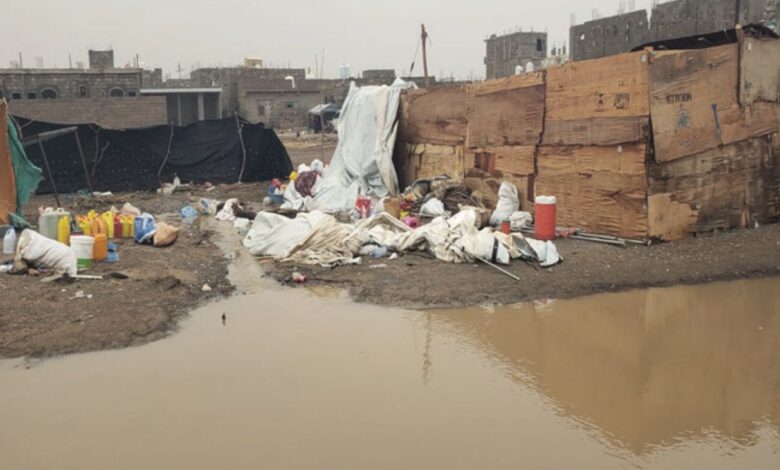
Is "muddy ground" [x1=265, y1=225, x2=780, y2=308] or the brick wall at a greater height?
the brick wall

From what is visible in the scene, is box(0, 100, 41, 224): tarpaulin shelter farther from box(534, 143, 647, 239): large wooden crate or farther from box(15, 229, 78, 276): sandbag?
box(534, 143, 647, 239): large wooden crate

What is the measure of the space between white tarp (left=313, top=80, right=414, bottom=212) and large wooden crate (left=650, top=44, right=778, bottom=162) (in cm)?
631

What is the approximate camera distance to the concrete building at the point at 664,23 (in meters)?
16.1

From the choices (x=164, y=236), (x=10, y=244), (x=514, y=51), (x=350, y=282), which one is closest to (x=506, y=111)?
(x=350, y=282)

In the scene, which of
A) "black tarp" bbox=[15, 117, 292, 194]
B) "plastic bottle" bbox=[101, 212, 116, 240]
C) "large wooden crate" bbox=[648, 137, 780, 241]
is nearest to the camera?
"large wooden crate" bbox=[648, 137, 780, 241]

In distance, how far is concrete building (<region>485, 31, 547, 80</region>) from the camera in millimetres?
35781

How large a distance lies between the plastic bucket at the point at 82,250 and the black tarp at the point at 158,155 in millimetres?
8622

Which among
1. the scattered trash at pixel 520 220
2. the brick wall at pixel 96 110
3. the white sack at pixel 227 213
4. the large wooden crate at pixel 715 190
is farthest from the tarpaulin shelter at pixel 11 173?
the brick wall at pixel 96 110

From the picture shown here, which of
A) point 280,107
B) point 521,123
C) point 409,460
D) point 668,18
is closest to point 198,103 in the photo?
point 280,107

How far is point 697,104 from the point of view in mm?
9117

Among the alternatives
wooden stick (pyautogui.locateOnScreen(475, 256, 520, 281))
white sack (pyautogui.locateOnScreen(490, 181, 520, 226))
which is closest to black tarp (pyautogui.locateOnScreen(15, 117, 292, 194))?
white sack (pyautogui.locateOnScreen(490, 181, 520, 226))

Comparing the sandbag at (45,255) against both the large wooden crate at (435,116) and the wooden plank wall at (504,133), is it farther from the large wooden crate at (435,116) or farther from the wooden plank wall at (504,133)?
the large wooden crate at (435,116)

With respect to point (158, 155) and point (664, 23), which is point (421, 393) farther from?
point (664, 23)

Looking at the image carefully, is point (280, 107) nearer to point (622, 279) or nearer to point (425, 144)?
point (425, 144)
